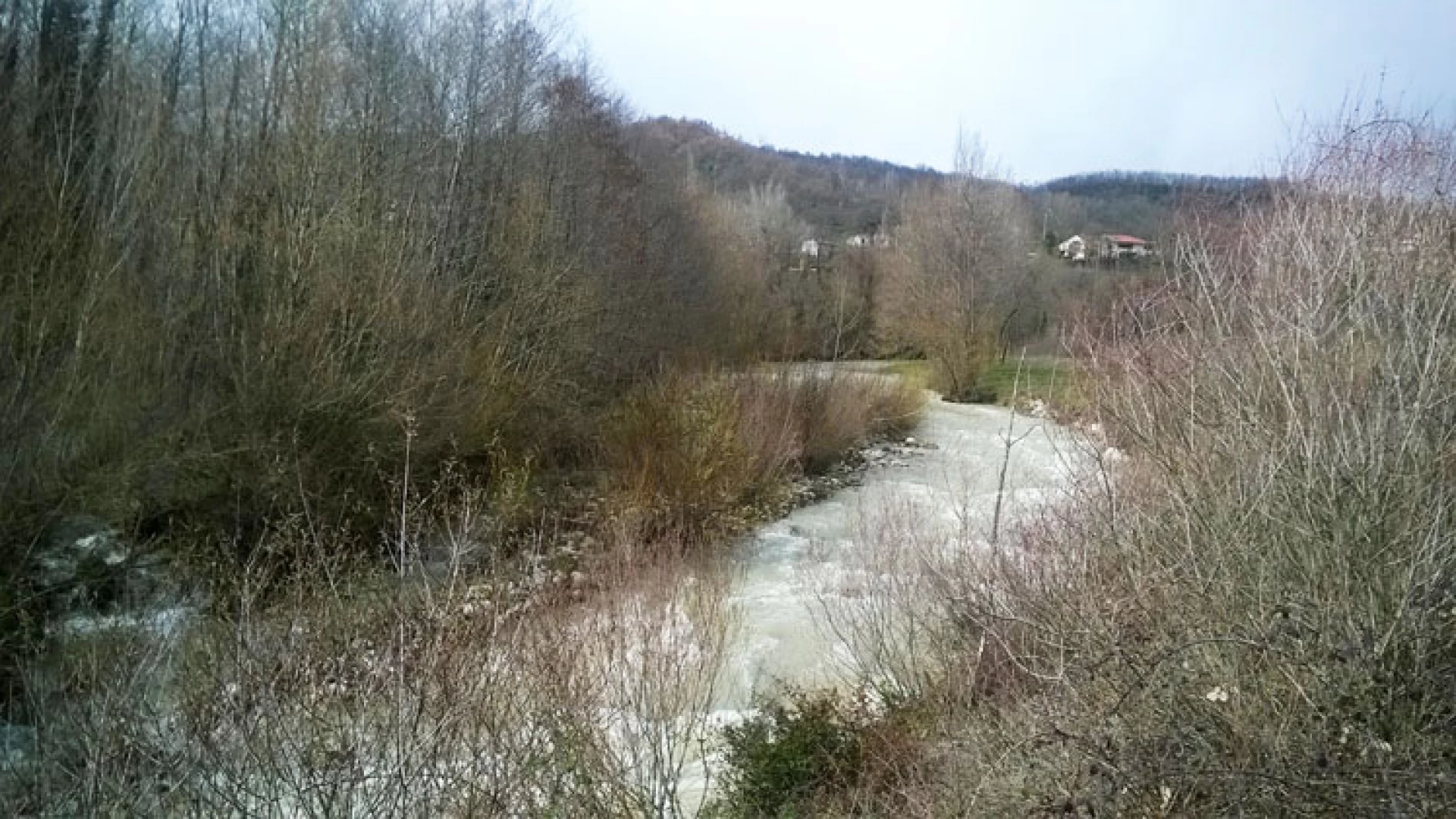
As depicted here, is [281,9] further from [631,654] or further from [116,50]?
[631,654]

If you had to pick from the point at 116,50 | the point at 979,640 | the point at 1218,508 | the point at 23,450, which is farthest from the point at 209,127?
the point at 1218,508

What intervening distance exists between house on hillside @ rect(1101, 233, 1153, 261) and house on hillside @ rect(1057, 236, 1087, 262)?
5.25 meters

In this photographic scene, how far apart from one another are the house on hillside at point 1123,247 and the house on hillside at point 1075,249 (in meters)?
5.25

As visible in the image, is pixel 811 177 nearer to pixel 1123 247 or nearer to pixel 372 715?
pixel 1123 247

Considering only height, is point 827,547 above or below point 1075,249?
below

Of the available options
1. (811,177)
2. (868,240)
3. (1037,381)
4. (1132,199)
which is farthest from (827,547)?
(811,177)

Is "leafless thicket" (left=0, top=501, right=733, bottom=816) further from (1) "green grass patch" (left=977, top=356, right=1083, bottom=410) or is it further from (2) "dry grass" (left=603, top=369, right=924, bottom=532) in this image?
(2) "dry grass" (left=603, top=369, right=924, bottom=532)

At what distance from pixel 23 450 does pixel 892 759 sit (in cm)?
619

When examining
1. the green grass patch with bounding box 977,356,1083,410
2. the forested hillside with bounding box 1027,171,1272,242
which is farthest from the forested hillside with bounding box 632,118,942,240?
the green grass patch with bounding box 977,356,1083,410

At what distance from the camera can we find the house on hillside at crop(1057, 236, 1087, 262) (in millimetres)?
25131

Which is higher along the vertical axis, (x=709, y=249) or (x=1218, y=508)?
(x=709, y=249)

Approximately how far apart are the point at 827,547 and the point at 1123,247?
7.38 m

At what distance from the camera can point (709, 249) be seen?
81.8ft

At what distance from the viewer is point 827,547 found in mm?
11438
